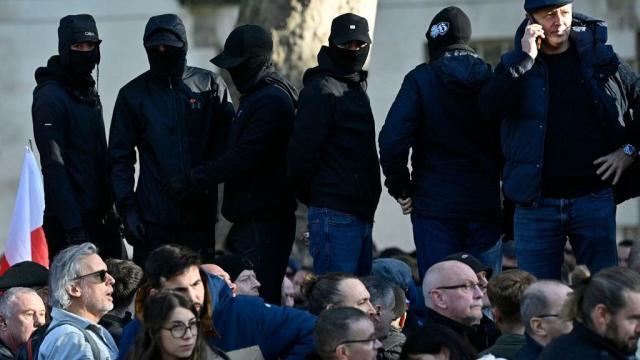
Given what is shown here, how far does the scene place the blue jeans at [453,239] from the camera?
457 inches

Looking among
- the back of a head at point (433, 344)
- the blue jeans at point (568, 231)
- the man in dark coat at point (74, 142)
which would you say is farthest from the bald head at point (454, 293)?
the man in dark coat at point (74, 142)

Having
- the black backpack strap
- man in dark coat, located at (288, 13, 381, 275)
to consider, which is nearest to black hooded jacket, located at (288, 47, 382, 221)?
man in dark coat, located at (288, 13, 381, 275)

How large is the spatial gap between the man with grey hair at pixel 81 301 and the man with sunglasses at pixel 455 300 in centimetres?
170

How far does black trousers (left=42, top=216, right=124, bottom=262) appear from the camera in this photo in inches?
499

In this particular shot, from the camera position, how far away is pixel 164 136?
12227 millimetres

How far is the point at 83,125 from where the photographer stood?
1260 centimetres

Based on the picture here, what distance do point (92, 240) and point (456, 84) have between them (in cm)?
263

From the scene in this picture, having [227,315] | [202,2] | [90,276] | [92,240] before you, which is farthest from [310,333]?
[202,2]

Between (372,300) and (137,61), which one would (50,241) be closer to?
(372,300)

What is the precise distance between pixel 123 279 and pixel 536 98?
2.54m

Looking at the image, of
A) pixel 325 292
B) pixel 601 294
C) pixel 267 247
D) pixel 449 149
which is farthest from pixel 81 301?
pixel 601 294

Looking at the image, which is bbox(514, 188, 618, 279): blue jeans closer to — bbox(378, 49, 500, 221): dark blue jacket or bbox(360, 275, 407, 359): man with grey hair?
bbox(378, 49, 500, 221): dark blue jacket

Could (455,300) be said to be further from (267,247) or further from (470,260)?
(267,247)

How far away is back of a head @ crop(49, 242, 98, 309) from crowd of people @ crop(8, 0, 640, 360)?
1 cm
